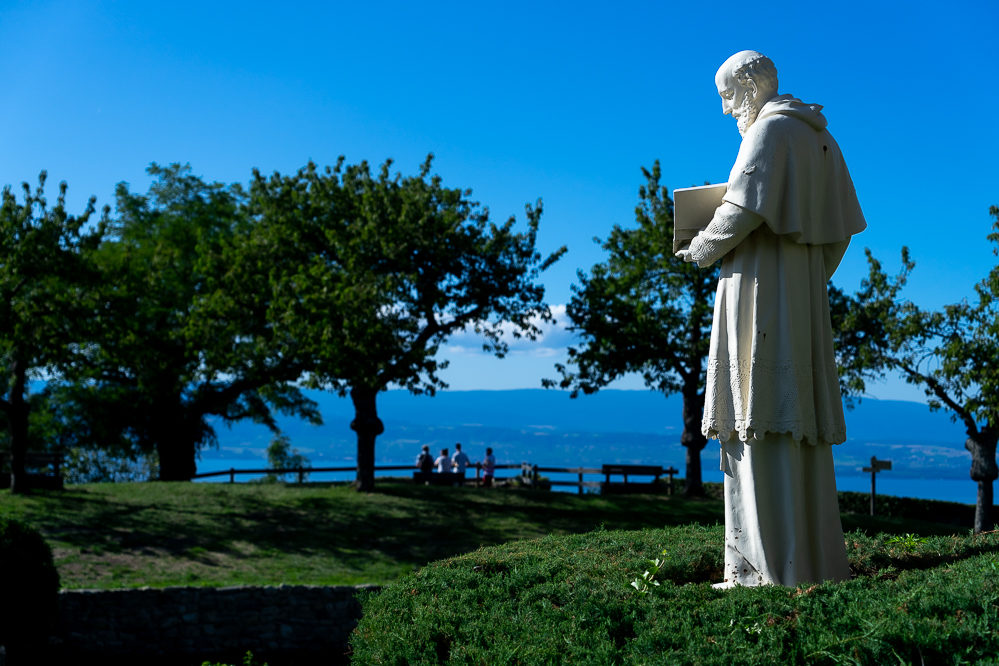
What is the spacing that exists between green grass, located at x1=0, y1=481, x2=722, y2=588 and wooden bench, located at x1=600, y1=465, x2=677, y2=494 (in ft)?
5.97

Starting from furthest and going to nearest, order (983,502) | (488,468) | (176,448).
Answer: (176,448) → (488,468) → (983,502)

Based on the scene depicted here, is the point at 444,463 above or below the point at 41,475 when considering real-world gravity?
above

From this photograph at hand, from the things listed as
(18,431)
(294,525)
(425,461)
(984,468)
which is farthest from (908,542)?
(425,461)

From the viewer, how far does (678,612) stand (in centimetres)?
545

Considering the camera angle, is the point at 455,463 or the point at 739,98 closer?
the point at 739,98

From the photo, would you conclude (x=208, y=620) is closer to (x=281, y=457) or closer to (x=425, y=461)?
(x=425, y=461)

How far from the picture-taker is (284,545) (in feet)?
69.8

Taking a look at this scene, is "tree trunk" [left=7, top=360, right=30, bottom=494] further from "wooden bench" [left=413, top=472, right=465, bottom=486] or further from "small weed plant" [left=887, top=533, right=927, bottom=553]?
"small weed plant" [left=887, top=533, right=927, bottom=553]

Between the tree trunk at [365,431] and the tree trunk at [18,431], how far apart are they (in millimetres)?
8629

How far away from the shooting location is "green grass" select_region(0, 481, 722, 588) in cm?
1900

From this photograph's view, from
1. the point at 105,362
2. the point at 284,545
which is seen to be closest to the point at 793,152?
the point at 284,545

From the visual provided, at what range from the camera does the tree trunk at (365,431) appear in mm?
27359

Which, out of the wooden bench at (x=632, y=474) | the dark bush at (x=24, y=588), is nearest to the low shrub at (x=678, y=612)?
the dark bush at (x=24, y=588)

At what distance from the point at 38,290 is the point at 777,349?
22.2 meters
